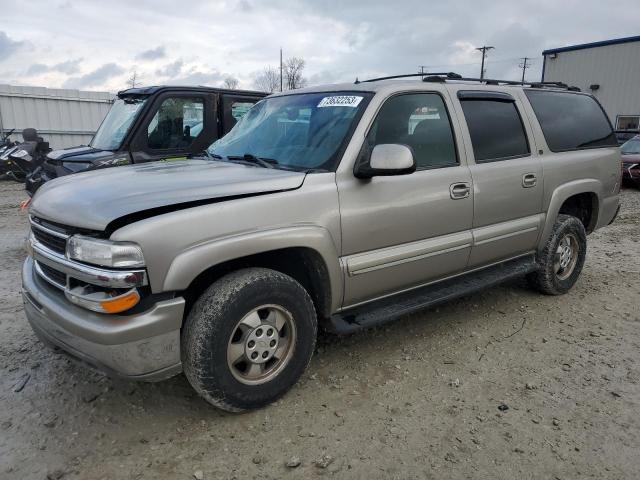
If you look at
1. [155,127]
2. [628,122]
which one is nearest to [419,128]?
[155,127]

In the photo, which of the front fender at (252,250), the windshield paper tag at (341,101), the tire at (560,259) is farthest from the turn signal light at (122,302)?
the tire at (560,259)

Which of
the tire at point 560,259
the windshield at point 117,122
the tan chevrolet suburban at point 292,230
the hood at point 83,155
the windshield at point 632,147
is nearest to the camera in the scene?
the tan chevrolet suburban at point 292,230

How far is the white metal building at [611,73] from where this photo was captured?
23922mm

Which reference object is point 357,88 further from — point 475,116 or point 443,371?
point 443,371

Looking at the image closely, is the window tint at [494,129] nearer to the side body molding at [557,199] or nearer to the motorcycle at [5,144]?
the side body molding at [557,199]

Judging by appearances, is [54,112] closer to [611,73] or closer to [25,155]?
[25,155]

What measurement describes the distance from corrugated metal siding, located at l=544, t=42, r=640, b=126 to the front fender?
25.6 m

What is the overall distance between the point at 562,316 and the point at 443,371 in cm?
164

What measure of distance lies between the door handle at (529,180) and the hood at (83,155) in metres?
4.53

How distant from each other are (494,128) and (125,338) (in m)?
3.20

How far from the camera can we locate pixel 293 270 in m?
3.26

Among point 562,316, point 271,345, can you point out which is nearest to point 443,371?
point 271,345

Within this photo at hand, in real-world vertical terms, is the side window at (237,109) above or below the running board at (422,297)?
above

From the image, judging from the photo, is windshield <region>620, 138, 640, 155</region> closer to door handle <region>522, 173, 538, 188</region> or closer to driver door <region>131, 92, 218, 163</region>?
door handle <region>522, 173, 538, 188</region>
